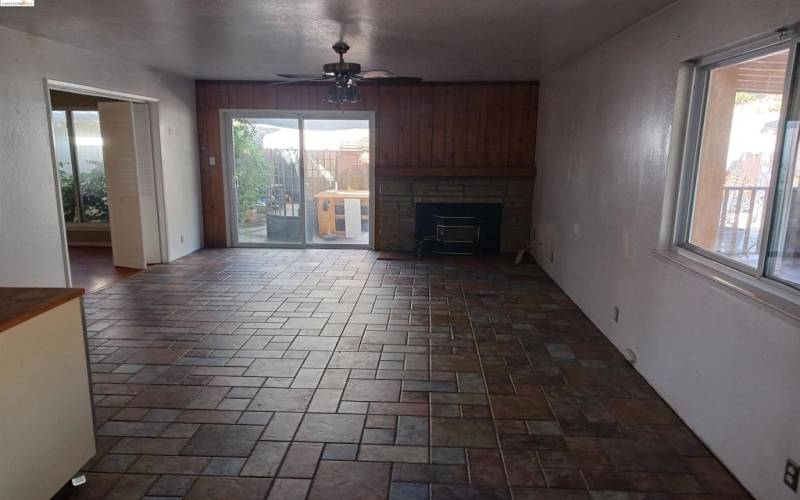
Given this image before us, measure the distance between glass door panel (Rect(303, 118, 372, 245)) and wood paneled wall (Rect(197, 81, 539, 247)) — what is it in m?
0.27

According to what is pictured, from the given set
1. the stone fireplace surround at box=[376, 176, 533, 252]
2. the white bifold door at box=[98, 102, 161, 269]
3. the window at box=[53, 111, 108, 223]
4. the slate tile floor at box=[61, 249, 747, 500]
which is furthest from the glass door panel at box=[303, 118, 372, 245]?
the window at box=[53, 111, 108, 223]

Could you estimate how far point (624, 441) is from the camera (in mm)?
2367

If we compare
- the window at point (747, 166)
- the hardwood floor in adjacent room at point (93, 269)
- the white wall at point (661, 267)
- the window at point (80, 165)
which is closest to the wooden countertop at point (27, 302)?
the white wall at point (661, 267)

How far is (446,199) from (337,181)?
1.57 meters

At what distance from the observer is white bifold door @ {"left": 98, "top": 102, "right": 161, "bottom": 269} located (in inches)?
217

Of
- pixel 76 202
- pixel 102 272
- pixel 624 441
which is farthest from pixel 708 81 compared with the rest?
pixel 76 202

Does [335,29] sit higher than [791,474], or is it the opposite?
[335,29]

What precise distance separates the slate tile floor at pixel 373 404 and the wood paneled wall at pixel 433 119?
2514mm

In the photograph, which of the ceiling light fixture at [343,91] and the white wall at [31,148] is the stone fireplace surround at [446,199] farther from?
the white wall at [31,148]

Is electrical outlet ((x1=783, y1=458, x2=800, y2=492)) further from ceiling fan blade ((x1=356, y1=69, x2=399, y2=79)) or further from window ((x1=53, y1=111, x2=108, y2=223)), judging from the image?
window ((x1=53, y1=111, x2=108, y2=223))

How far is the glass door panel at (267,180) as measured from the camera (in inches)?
266

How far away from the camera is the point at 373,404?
271cm

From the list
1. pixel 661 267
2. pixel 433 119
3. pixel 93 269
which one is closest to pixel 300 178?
pixel 433 119

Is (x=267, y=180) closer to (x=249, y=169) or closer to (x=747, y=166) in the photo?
(x=249, y=169)
